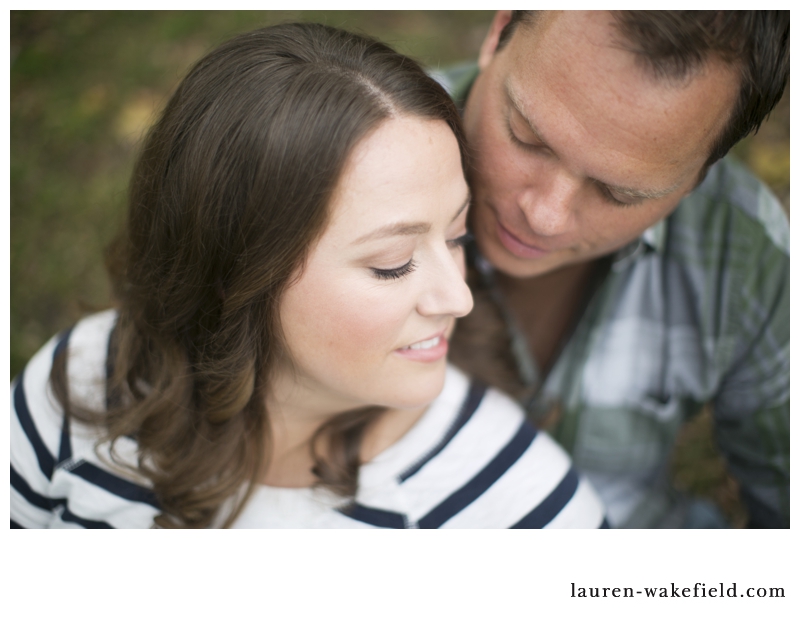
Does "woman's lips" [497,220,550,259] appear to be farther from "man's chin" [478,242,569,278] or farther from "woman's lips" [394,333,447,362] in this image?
"woman's lips" [394,333,447,362]

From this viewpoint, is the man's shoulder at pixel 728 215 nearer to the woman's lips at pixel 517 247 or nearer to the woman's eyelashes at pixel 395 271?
the woman's lips at pixel 517 247

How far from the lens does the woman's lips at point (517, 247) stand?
1855 mm

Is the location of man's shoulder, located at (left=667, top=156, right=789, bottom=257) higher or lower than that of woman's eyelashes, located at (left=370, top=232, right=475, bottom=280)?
lower

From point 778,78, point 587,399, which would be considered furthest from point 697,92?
point 587,399

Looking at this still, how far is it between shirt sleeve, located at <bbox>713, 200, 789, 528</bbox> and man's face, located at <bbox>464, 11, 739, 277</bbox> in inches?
24.9

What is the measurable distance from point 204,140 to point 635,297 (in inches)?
63.1

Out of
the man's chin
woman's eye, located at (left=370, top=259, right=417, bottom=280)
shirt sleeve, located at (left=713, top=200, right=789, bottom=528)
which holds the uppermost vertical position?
woman's eye, located at (left=370, top=259, right=417, bottom=280)

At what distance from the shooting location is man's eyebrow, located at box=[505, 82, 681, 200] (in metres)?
→ 1.56

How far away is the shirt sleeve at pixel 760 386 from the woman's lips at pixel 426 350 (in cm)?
116

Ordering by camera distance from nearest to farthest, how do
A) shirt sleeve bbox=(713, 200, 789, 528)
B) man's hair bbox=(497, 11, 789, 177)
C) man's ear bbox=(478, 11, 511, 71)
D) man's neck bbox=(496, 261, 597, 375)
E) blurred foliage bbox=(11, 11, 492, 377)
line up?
man's hair bbox=(497, 11, 789, 177)
man's ear bbox=(478, 11, 511, 71)
shirt sleeve bbox=(713, 200, 789, 528)
man's neck bbox=(496, 261, 597, 375)
blurred foliage bbox=(11, 11, 492, 377)

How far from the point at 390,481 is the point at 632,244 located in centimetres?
115

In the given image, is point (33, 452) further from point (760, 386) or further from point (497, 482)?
point (760, 386)

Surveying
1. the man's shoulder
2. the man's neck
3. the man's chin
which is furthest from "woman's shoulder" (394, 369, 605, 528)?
the man's shoulder

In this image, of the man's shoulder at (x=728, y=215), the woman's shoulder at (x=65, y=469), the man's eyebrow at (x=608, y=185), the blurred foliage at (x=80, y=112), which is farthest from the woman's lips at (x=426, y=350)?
the blurred foliage at (x=80, y=112)
